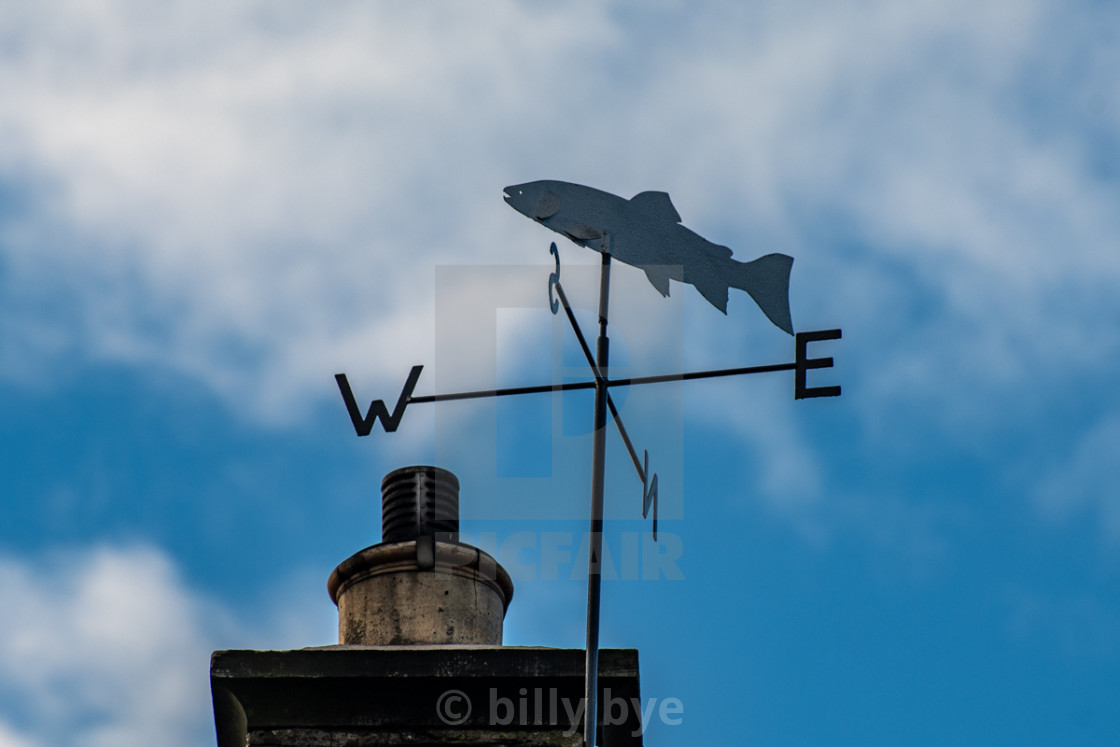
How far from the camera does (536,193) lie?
651cm

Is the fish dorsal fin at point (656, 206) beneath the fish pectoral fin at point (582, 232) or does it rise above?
above

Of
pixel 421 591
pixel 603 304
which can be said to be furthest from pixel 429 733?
pixel 603 304

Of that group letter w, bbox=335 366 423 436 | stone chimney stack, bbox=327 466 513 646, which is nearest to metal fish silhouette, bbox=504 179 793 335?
letter w, bbox=335 366 423 436

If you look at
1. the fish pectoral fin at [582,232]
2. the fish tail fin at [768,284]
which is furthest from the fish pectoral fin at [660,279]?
the fish pectoral fin at [582,232]

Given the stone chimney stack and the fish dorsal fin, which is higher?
the fish dorsal fin

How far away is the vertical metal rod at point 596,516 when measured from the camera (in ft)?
17.4

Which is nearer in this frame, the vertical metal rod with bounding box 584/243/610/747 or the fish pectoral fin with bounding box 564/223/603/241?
the vertical metal rod with bounding box 584/243/610/747

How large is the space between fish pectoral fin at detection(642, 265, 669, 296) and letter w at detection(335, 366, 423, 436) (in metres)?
1.02

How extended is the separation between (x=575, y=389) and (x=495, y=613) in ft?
4.61

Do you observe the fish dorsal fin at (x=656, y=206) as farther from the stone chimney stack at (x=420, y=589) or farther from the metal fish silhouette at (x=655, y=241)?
the stone chimney stack at (x=420, y=589)

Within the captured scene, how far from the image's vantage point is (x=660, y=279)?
261 inches

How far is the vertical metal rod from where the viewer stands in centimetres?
530

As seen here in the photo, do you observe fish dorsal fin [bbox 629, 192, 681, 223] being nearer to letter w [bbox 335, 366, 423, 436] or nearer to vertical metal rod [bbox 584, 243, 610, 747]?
vertical metal rod [bbox 584, 243, 610, 747]

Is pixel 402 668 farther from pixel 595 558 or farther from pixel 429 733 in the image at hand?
pixel 595 558
